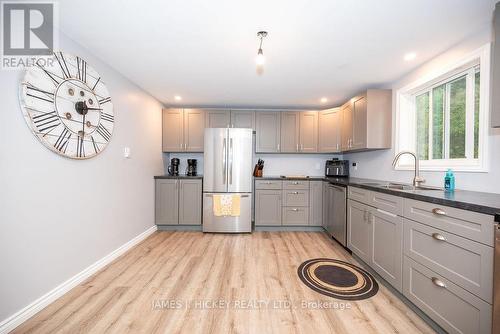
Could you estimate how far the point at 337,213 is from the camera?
303 centimetres

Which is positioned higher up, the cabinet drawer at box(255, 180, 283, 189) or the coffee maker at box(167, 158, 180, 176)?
the coffee maker at box(167, 158, 180, 176)

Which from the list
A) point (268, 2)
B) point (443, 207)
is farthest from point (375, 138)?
point (268, 2)

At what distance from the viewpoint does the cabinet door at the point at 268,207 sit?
366 cm

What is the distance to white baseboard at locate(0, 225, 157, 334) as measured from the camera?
1.42 m

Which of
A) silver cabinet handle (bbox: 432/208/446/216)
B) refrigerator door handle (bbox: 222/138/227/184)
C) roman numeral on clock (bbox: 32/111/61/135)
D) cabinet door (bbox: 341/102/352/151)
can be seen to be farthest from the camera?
refrigerator door handle (bbox: 222/138/227/184)

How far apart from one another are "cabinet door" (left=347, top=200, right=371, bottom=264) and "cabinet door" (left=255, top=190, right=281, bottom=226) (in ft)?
4.12

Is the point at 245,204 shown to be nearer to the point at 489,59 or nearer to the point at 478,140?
the point at 478,140

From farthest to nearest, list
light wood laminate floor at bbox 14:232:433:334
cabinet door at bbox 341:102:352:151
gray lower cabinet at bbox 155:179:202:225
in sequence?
1. gray lower cabinet at bbox 155:179:202:225
2. cabinet door at bbox 341:102:352:151
3. light wood laminate floor at bbox 14:232:433:334

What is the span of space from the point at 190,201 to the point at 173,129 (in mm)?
1400

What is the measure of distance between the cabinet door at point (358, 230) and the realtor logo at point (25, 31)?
3.34 metres

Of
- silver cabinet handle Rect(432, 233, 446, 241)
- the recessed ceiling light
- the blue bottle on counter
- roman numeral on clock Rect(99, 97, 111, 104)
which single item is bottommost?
silver cabinet handle Rect(432, 233, 446, 241)

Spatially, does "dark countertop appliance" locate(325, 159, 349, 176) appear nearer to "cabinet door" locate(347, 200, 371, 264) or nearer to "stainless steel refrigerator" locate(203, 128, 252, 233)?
"cabinet door" locate(347, 200, 371, 264)

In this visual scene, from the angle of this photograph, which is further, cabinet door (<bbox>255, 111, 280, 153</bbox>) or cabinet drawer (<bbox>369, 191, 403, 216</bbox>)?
cabinet door (<bbox>255, 111, 280, 153</bbox>)

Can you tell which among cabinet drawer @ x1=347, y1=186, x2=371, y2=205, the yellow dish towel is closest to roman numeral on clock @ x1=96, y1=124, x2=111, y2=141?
the yellow dish towel
